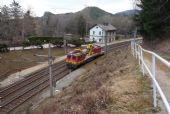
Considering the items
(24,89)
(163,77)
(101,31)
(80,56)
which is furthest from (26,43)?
(163,77)

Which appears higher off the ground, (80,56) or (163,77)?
(163,77)

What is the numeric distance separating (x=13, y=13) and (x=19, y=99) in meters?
68.5

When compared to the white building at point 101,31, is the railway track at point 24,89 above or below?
below

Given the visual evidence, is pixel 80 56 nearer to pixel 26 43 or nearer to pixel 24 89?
pixel 24 89

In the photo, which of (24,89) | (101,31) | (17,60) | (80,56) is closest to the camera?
(24,89)

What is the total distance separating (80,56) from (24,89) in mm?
13473

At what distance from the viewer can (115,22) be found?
415 feet

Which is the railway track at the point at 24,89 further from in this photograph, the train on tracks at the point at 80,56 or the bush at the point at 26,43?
the bush at the point at 26,43

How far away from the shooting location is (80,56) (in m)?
43.8

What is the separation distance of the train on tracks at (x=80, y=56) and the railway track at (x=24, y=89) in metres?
1.33

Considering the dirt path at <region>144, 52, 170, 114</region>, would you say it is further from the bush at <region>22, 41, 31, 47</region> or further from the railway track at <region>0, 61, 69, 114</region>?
the bush at <region>22, 41, 31, 47</region>

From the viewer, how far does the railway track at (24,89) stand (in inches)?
1053

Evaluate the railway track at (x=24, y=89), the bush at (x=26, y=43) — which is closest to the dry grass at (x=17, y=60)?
the bush at (x=26, y=43)

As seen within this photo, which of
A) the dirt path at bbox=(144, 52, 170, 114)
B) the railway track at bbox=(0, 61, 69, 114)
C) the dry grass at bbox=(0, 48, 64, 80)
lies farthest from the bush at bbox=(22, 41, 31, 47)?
the dirt path at bbox=(144, 52, 170, 114)
